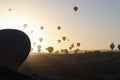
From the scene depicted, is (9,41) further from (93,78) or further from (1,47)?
(93,78)

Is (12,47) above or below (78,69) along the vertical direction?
above

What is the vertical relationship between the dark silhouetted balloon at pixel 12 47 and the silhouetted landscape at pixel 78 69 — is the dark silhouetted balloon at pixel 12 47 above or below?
above

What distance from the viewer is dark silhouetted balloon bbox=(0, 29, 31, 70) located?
3656 cm

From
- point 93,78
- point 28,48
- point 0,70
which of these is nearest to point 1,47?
point 28,48

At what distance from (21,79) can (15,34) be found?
30.4m

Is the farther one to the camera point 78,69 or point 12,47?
point 78,69

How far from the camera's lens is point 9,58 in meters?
37.2

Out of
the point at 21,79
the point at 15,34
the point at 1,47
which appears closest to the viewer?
the point at 21,79

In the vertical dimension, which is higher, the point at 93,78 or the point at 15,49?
the point at 15,49

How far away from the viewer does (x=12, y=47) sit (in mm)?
37375

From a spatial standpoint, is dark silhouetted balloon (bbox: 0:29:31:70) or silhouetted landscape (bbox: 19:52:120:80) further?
silhouetted landscape (bbox: 19:52:120:80)

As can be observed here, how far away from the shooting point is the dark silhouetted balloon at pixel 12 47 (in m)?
36.6

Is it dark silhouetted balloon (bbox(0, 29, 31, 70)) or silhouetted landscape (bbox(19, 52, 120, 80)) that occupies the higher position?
dark silhouetted balloon (bbox(0, 29, 31, 70))

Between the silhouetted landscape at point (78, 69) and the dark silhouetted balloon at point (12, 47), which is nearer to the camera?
the dark silhouetted balloon at point (12, 47)
